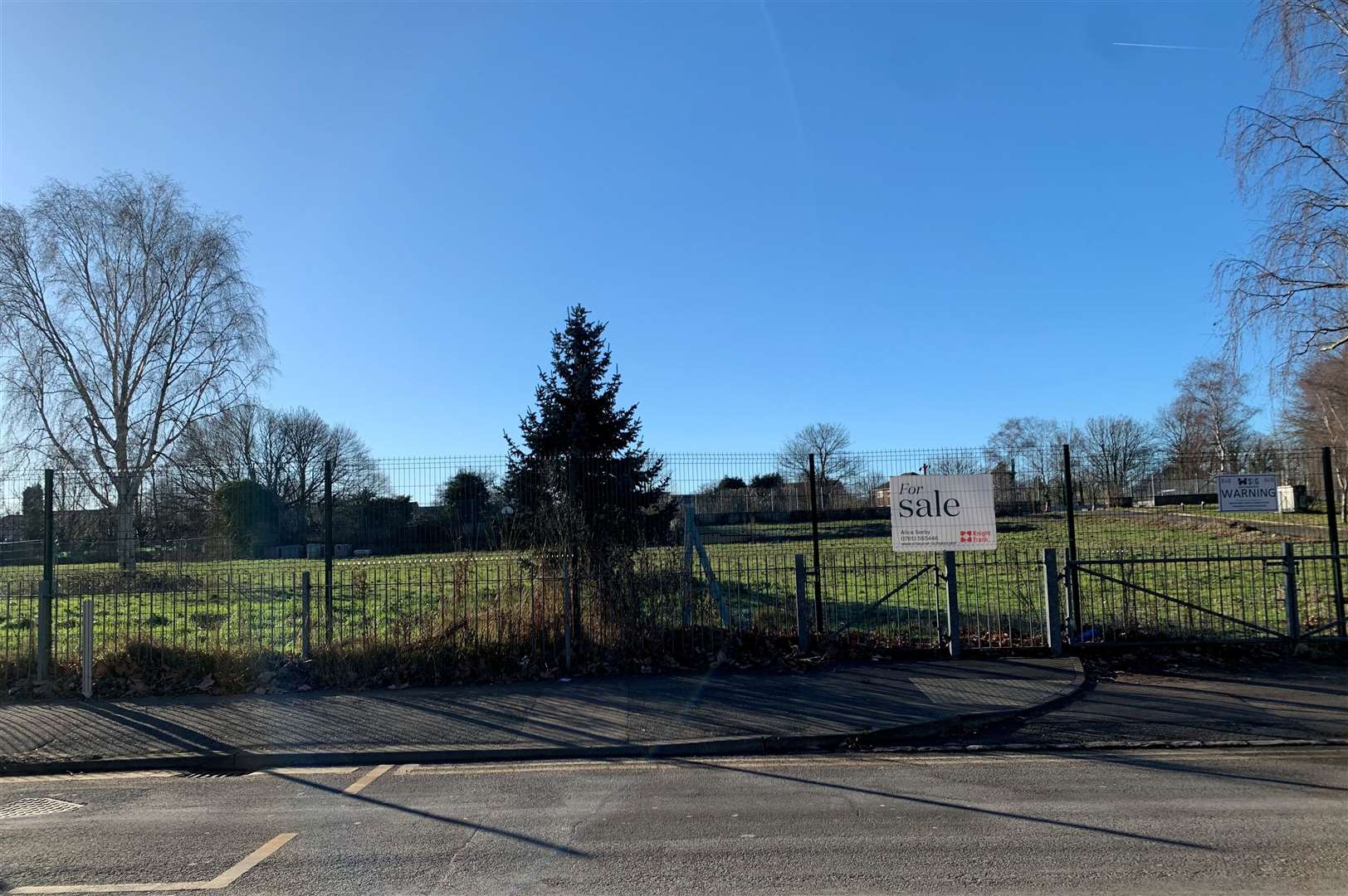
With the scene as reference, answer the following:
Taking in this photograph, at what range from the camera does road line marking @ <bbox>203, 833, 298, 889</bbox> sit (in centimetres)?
488

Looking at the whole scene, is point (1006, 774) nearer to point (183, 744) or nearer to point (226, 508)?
point (183, 744)

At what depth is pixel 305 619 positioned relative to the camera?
10.8 m

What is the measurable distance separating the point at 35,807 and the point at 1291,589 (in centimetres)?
1360

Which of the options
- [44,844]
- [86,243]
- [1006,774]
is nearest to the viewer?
[44,844]

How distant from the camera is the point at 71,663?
35.9 ft

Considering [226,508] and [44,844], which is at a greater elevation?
[226,508]

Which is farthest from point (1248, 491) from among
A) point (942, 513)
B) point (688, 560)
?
point (688, 560)

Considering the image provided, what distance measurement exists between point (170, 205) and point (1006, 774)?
112 feet


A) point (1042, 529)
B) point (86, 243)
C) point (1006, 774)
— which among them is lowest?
point (1006, 774)

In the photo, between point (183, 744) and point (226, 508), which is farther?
point (226, 508)

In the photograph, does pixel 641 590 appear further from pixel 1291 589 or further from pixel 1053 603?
pixel 1291 589

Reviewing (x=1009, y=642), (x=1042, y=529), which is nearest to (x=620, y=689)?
(x=1009, y=642)

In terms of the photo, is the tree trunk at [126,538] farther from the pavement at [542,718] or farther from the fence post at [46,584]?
the pavement at [542,718]

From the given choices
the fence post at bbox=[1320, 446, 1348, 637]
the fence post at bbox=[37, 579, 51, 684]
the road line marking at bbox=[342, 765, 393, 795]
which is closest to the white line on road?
the road line marking at bbox=[342, 765, 393, 795]
